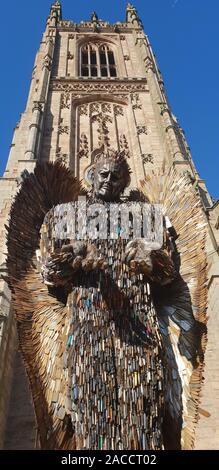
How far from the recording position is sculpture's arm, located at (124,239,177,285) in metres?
3.73

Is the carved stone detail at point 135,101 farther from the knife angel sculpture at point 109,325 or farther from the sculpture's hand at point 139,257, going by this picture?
the sculpture's hand at point 139,257

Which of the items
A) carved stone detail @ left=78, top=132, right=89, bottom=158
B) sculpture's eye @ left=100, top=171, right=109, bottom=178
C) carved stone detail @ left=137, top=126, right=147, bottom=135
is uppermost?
carved stone detail @ left=137, top=126, right=147, bottom=135

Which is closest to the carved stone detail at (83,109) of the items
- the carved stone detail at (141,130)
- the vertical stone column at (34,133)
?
the vertical stone column at (34,133)

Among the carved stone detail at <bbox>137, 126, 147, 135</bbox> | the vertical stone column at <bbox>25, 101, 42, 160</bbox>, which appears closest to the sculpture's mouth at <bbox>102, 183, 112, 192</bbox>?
the vertical stone column at <bbox>25, 101, 42, 160</bbox>

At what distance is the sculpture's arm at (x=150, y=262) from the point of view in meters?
3.73

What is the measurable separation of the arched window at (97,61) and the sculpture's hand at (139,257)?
1784 centimetres

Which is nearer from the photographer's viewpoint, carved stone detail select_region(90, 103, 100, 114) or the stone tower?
the stone tower

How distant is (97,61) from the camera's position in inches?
859

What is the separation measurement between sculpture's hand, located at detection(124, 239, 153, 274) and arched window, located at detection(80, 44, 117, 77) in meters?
17.8

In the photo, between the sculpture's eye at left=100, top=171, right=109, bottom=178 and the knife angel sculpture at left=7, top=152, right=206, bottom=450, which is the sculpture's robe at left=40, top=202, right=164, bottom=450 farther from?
the sculpture's eye at left=100, top=171, right=109, bottom=178

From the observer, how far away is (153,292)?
401 cm

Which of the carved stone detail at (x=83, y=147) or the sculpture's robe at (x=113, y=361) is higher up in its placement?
the carved stone detail at (x=83, y=147)

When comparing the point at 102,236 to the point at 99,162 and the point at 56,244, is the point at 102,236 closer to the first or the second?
the point at 56,244

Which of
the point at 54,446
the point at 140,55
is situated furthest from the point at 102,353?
the point at 140,55
